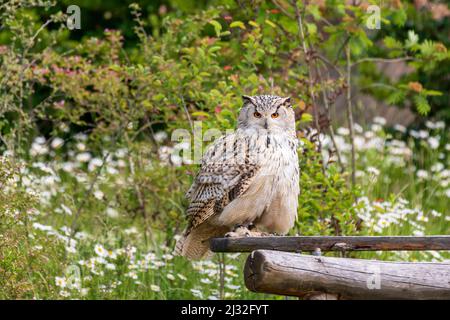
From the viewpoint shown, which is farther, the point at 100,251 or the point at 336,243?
the point at 100,251

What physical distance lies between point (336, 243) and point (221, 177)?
1.06 meters

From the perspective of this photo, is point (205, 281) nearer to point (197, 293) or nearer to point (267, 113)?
point (197, 293)

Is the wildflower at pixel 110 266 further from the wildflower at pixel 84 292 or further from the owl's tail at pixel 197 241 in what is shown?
the owl's tail at pixel 197 241

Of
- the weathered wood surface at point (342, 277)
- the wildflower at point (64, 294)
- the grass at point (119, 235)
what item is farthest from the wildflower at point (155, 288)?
the weathered wood surface at point (342, 277)

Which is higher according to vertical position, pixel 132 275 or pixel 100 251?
pixel 100 251

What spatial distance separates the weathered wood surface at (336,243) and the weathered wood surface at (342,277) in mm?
97

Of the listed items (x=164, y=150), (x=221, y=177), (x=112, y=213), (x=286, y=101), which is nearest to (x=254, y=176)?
(x=221, y=177)

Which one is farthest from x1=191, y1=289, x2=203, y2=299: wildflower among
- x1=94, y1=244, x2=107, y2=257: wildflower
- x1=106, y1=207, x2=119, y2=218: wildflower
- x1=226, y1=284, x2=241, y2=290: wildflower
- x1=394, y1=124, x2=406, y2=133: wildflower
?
x1=394, y1=124, x2=406, y2=133: wildflower

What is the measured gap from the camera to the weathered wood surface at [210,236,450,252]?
391 centimetres

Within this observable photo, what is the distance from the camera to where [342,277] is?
386 cm

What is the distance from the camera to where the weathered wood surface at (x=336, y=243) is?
3.91 metres

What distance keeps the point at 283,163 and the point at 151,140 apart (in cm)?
326
